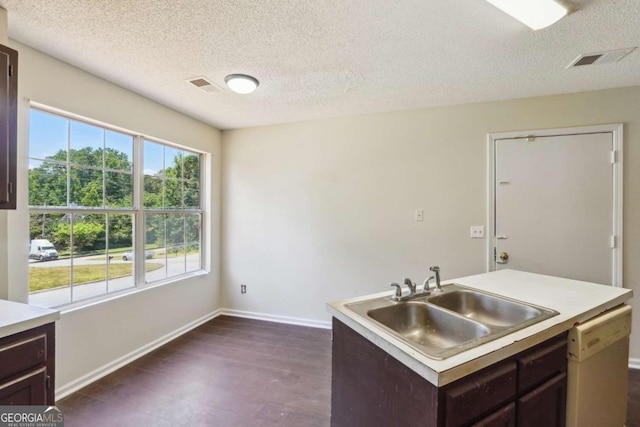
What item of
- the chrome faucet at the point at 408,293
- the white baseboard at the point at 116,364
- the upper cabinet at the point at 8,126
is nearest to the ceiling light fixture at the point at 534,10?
the chrome faucet at the point at 408,293

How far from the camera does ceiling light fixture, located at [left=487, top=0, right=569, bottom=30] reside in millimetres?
1481

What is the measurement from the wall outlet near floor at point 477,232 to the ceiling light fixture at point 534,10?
5.89ft

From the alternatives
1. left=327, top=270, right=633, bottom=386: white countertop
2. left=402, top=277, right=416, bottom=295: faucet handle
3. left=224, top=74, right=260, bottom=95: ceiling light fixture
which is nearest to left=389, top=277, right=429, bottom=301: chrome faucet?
left=402, top=277, right=416, bottom=295: faucet handle

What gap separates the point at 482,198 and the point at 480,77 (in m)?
1.15

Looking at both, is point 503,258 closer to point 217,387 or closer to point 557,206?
point 557,206

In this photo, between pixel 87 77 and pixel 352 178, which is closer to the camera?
pixel 87 77

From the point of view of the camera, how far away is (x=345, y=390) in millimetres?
1350

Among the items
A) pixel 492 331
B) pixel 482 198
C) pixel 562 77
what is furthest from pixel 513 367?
pixel 562 77

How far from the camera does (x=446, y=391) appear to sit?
0.93 metres

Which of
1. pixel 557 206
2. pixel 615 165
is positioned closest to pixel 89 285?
pixel 557 206

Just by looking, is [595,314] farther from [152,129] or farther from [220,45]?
[152,129]

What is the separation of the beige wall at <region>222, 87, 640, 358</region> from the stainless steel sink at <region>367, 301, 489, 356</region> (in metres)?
1.68

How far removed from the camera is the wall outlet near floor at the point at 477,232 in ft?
9.67

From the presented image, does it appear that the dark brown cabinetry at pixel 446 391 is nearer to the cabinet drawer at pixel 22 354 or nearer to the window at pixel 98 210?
the cabinet drawer at pixel 22 354
